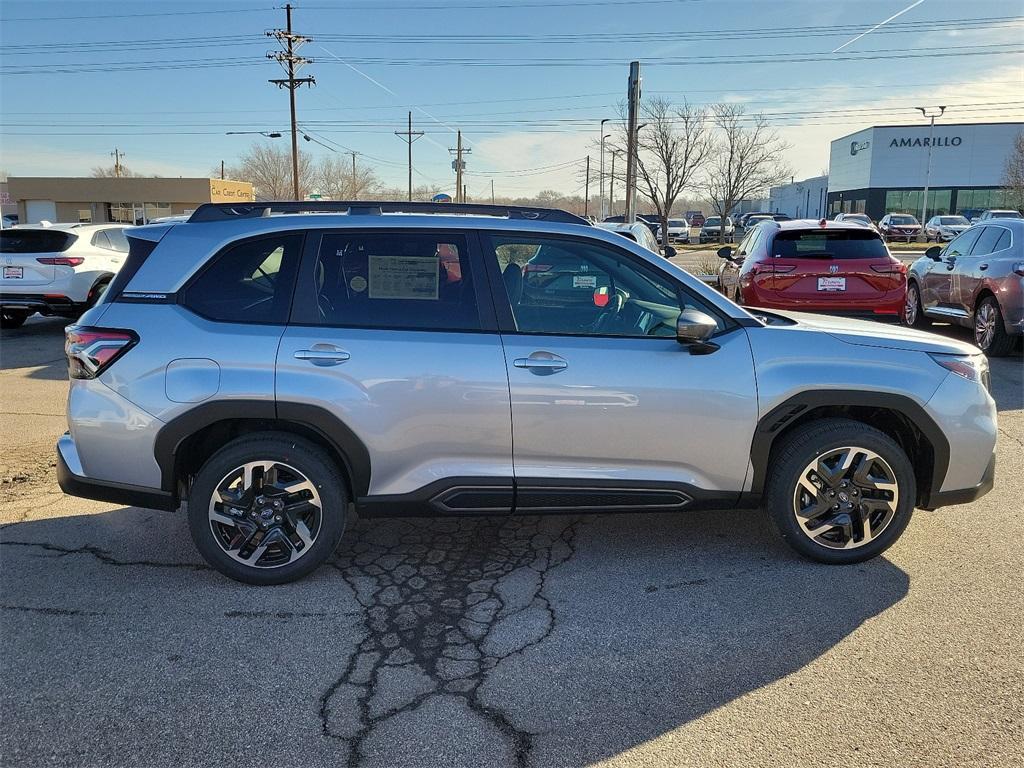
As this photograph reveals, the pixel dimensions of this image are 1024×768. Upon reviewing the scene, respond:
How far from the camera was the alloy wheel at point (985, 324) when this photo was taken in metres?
9.87

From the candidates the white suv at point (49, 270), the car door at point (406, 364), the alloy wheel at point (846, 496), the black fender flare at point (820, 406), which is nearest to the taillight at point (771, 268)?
the black fender flare at point (820, 406)

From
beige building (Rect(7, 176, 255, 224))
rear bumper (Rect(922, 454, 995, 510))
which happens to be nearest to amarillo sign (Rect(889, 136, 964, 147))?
beige building (Rect(7, 176, 255, 224))

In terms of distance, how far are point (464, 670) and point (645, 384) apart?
5.10ft

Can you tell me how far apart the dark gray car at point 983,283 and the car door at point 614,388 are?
7.33m

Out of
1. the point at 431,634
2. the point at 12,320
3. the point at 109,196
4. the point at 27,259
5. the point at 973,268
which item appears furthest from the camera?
the point at 109,196

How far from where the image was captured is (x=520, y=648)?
10.9ft

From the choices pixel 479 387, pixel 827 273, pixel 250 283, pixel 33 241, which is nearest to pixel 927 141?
pixel 827 273

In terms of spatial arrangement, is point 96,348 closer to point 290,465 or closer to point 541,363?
point 290,465

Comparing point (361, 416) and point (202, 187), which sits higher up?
point (202, 187)

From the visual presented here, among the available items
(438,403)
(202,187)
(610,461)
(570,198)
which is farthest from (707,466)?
(570,198)

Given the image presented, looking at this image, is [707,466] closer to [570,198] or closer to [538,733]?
[538,733]

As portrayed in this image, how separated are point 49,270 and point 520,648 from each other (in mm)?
10992

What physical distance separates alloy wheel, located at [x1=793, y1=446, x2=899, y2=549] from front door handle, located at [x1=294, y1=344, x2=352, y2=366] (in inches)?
92.5

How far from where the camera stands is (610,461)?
3877 mm
